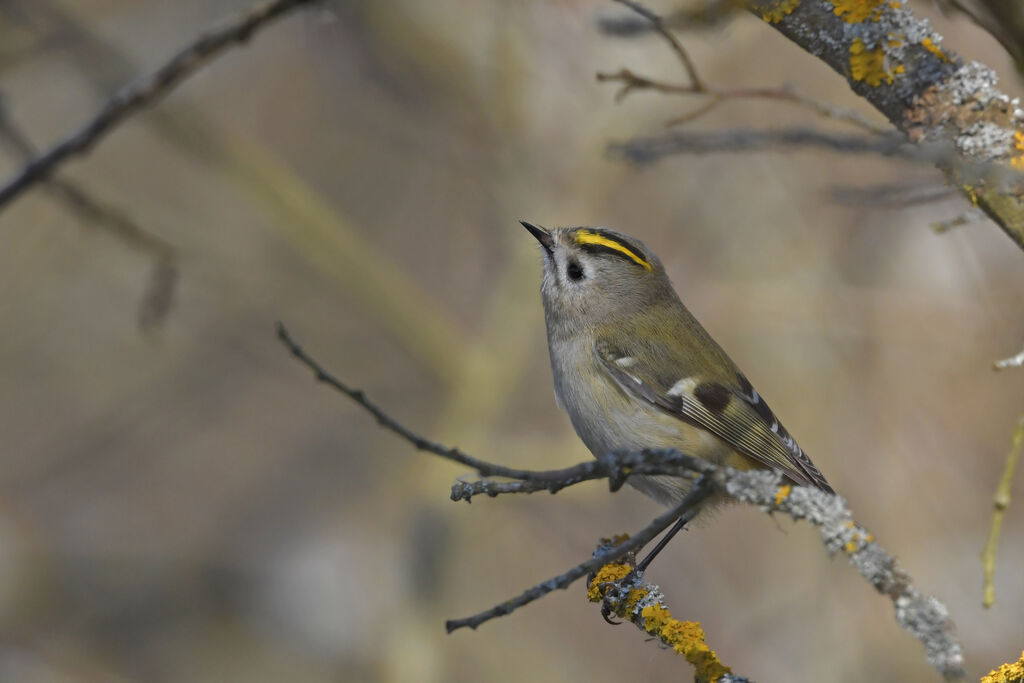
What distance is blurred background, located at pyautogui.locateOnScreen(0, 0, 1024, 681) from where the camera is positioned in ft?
11.3

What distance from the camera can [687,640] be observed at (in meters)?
1.25

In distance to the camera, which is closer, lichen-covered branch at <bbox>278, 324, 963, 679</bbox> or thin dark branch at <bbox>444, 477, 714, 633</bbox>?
lichen-covered branch at <bbox>278, 324, 963, 679</bbox>

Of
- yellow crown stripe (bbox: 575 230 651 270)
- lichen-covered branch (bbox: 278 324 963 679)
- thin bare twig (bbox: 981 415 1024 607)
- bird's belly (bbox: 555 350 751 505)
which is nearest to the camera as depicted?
lichen-covered branch (bbox: 278 324 963 679)

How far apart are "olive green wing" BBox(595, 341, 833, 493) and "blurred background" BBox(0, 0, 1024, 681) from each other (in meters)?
1.15

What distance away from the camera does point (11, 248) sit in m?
4.30

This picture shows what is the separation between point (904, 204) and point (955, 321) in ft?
8.35

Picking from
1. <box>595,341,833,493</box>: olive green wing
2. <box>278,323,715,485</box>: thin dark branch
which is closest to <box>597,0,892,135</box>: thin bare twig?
<box>278,323,715,485</box>: thin dark branch

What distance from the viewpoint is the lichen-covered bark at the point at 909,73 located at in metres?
1.24

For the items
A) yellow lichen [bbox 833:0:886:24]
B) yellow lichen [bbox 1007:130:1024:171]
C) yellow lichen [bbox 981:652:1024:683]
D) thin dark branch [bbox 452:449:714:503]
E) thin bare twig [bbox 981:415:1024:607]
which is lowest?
yellow lichen [bbox 981:652:1024:683]

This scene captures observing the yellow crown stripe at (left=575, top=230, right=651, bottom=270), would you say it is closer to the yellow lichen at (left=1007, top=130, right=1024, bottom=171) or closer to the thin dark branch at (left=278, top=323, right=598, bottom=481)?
the yellow lichen at (left=1007, top=130, right=1024, bottom=171)

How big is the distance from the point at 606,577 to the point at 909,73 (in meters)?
0.92

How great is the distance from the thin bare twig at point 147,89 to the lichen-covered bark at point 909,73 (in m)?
0.66

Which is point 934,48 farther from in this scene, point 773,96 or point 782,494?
point 782,494

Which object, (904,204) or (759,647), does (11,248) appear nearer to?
(759,647)
